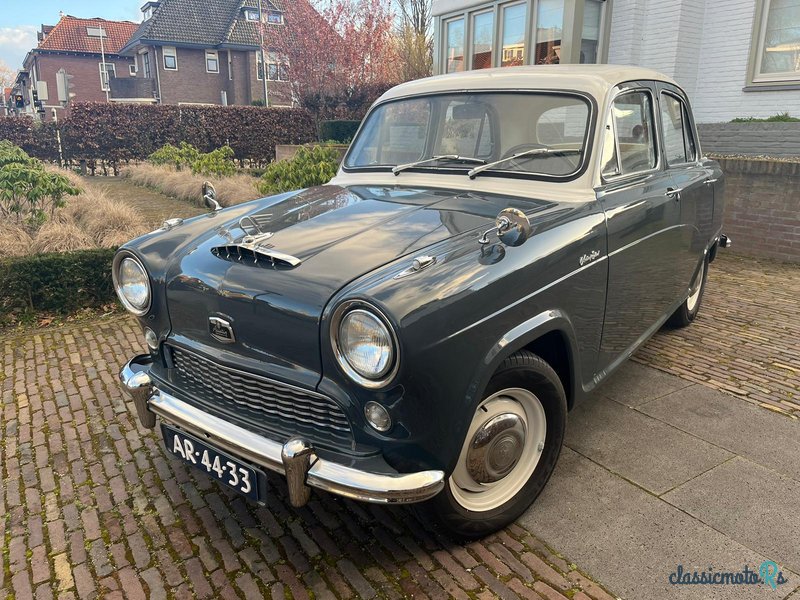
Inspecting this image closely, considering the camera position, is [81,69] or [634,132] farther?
[81,69]

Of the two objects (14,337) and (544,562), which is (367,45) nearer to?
(14,337)

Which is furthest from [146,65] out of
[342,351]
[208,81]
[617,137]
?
[342,351]

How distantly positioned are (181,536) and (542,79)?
2909 millimetres

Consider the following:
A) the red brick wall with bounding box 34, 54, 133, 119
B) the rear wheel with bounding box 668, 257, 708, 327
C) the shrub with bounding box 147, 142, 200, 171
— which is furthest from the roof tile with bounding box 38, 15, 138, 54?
the rear wheel with bounding box 668, 257, 708, 327

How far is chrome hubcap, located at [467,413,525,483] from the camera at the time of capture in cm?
238

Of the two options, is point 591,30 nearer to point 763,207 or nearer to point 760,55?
point 760,55

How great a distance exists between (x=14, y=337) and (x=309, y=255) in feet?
12.4

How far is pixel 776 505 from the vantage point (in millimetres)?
2752

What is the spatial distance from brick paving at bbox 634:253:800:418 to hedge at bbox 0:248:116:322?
4.57m

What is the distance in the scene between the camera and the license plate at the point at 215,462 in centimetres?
231

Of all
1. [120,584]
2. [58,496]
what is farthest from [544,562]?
[58,496]

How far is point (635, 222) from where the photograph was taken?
125 inches

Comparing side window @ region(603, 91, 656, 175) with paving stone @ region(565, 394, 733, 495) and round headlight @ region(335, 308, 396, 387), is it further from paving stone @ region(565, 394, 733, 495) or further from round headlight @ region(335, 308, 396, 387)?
round headlight @ region(335, 308, 396, 387)
